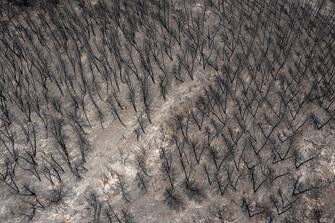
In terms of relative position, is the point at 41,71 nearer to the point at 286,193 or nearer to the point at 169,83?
the point at 169,83

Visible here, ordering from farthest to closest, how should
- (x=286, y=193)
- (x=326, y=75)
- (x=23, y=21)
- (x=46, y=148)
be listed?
(x=23, y=21) < (x=326, y=75) < (x=46, y=148) < (x=286, y=193)

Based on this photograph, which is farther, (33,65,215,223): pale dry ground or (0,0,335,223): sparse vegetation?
(0,0,335,223): sparse vegetation

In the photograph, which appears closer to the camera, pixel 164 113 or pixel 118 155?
pixel 118 155

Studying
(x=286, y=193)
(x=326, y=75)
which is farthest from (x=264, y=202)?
(x=326, y=75)

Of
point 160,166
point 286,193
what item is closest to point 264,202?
point 286,193

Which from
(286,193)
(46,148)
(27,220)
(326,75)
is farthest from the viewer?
(326,75)

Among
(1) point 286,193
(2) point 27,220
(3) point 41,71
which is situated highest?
(3) point 41,71

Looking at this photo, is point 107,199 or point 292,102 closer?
point 107,199

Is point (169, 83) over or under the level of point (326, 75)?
over

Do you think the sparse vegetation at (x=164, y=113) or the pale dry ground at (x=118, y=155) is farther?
the sparse vegetation at (x=164, y=113)
